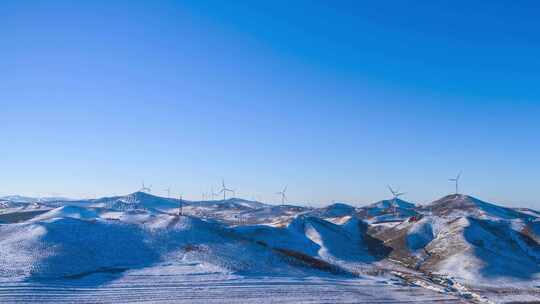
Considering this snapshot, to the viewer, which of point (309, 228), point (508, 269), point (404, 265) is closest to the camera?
point (508, 269)

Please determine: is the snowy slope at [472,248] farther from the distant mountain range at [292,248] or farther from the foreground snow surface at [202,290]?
the foreground snow surface at [202,290]

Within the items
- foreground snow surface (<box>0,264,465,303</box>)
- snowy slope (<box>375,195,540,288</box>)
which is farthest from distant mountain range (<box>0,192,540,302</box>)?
foreground snow surface (<box>0,264,465,303</box>)

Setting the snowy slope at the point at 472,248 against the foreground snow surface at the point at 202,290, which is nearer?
the foreground snow surface at the point at 202,290

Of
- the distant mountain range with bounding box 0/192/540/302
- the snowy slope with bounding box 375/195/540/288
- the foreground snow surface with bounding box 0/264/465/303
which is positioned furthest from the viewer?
the snowy slope with bounding box 375/195/540/288

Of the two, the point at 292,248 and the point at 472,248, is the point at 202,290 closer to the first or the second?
the point at 292,248

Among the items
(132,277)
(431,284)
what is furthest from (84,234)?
(431,284)

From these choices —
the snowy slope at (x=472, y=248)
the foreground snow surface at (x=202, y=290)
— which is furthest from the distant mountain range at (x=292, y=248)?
the foreground snow surface at (x=202, y=290)

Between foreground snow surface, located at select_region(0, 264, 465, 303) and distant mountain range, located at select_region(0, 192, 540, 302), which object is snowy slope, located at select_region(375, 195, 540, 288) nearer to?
distant mountain range, located at select_region(0, 192, 540, 302)

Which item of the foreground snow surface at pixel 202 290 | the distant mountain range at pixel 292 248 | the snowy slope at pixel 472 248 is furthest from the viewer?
the snowy slope at pixel 472 248

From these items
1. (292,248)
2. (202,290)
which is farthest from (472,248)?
(202,290)

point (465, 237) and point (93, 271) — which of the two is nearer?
point (93, 271)

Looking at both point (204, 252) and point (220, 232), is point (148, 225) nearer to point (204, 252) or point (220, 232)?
point (220, 232)
